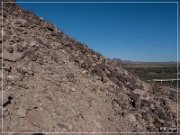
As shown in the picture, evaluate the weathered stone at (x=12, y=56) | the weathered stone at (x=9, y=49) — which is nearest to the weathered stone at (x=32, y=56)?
the weathered stone at (x=12, y=56)

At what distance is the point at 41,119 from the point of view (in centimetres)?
677

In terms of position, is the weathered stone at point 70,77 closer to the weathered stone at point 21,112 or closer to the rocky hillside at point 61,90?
the rocky hillside at point 61,90

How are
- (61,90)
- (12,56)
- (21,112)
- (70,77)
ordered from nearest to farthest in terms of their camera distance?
(21,112), (61,90), (12,56), (70,77)

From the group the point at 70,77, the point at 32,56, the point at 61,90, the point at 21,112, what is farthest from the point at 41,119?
the point at 32,56

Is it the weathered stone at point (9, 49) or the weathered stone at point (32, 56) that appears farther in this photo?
the weathered stone at point (32, 56)

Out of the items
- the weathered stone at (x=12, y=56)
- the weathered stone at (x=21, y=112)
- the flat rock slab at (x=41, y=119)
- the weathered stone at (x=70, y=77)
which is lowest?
Answer: the flat rock slab at (x=41, y=119)

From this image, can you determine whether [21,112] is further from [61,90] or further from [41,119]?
[61,90]

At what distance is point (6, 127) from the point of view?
6.33m

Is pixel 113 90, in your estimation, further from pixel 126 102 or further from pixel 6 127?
pixel 6 127

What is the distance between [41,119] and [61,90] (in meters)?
1.51

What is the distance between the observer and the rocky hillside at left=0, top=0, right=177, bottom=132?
6.95 m

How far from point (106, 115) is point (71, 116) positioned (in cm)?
131

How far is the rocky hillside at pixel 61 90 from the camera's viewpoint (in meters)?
6.95

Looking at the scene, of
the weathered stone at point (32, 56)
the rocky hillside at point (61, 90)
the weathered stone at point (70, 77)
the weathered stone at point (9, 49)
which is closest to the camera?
the rocky hillside at point (61, 90)
